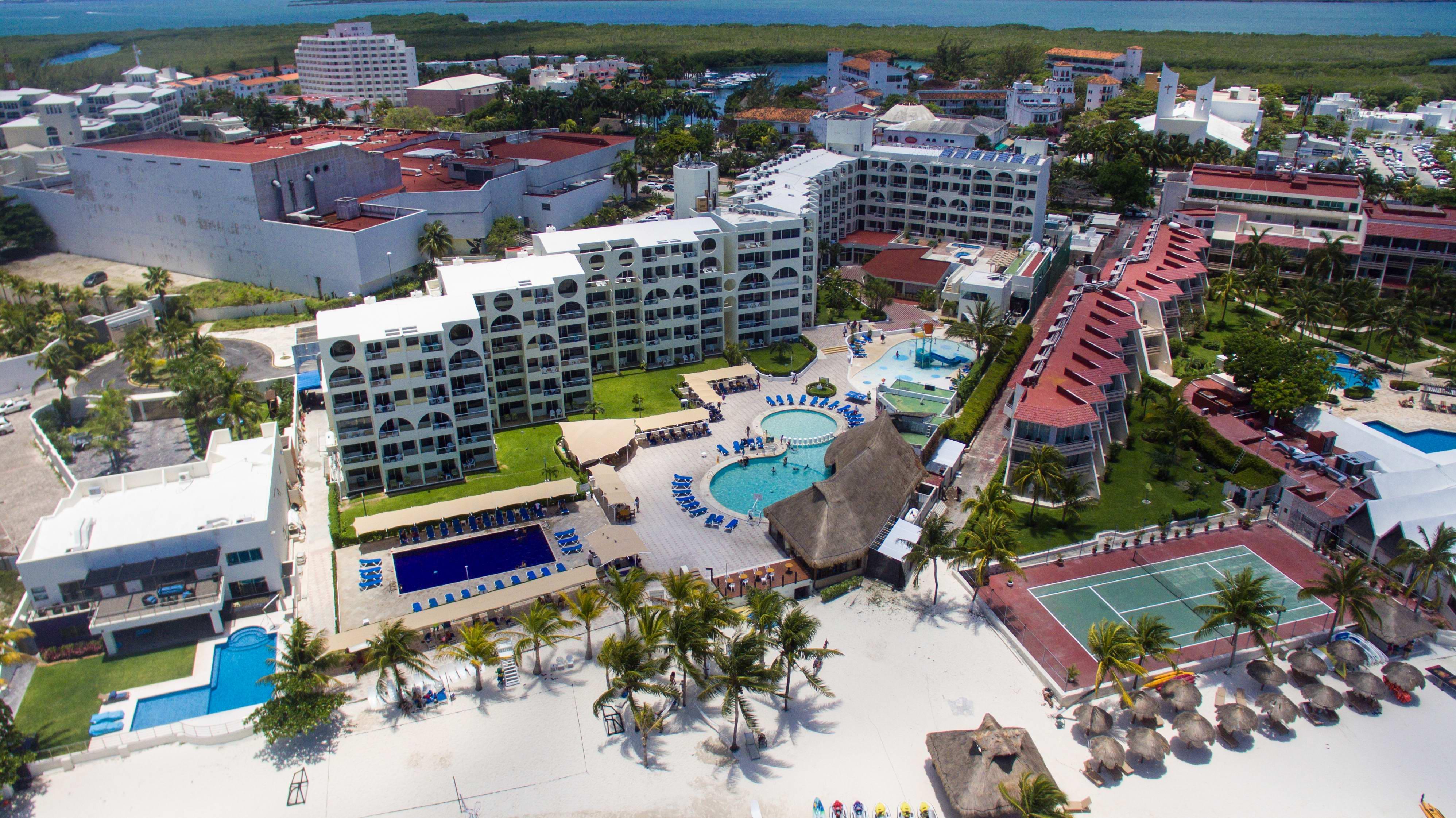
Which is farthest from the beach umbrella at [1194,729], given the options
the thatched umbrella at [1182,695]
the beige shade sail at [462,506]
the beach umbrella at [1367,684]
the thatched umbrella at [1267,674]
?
the beige shade sail at [462,506]

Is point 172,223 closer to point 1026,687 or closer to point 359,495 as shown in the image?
point 359,495

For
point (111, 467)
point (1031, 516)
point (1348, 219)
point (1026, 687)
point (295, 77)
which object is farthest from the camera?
point (295, 77)

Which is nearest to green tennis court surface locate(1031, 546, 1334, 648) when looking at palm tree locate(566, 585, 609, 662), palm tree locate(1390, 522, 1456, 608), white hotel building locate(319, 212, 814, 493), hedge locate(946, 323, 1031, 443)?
palm tree locate(1390, 522, 1456, 608)

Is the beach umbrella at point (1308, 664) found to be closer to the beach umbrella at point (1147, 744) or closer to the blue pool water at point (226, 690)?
the beach umbrella at point (1147, 744)

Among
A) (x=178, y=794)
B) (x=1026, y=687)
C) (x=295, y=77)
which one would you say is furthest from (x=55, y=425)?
(x=295, y=77)

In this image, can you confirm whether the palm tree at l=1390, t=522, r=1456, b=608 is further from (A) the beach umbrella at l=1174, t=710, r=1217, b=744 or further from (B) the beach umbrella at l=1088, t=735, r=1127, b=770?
(B) the beach umbrella at l=1088, t=735, r=1127, b=770

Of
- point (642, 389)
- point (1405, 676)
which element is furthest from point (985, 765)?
point (642, 389)
